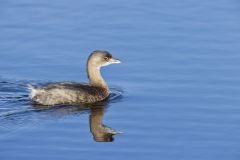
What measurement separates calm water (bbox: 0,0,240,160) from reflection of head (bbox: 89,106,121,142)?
66mm

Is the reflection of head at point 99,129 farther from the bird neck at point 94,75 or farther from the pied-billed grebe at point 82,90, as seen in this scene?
the bird neck at point 94,75

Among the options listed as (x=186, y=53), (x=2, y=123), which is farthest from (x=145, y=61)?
(x=2, y=123)

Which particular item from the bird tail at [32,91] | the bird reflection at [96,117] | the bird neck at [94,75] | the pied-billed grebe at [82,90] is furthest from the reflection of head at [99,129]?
the bird neck at [94,75]

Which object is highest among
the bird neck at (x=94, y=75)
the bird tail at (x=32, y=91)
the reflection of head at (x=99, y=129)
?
the bird neck at (x=94, y=75)

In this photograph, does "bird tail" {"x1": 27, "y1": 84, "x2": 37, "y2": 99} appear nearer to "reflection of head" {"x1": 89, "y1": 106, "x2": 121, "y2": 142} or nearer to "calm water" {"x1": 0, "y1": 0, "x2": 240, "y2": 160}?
"calm water" {"x1": 0, "y1": 0, "x2": 240, "y2": 160}

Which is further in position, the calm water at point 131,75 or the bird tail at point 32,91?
the bird tail at point 32,91

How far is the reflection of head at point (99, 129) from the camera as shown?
1484 centimetres

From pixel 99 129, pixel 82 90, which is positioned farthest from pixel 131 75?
pixel 99 129

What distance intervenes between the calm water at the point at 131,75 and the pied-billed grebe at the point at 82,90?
23cm

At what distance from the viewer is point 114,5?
21203 millimetres

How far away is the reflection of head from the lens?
1484 centimetres

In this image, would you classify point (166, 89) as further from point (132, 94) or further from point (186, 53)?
point (186, 53)

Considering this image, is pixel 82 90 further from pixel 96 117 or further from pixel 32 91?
pixel 96 117

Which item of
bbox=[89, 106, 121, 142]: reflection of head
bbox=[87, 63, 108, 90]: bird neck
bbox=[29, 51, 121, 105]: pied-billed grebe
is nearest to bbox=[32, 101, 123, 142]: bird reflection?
bbox=[89, 106, 121, 142]: reflection of head
